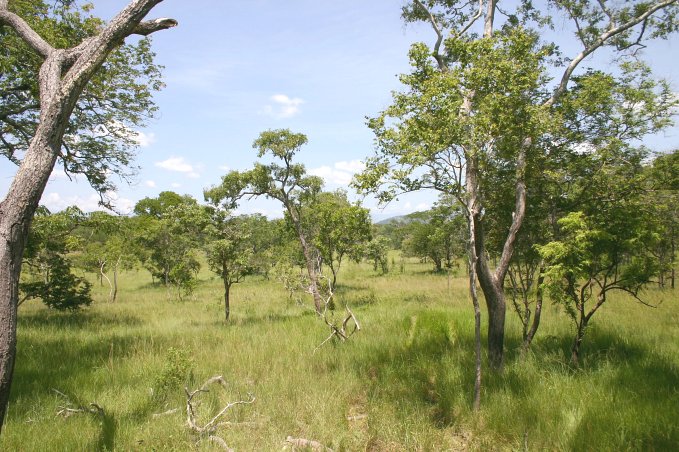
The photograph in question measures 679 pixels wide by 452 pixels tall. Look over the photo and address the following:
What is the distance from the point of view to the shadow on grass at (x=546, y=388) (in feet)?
15.3

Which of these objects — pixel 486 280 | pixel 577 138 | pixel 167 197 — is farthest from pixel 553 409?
pixel 167 197

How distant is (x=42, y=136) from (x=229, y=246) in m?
9.40

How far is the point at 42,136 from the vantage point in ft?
11.6

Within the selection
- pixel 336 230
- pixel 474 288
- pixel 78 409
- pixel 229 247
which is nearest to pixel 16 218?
pixel 78 409

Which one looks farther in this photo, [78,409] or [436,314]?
[436,314]

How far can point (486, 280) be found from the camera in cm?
684

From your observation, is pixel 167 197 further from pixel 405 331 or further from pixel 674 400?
pixel 674 400

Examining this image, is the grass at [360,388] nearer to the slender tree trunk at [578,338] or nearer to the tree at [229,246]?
the slender tree trunk at [578,338]

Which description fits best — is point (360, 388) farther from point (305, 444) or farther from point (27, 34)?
point (27, 34)

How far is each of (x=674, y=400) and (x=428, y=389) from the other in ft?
11.5

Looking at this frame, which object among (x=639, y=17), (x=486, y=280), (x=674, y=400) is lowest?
(x=674, y=400)

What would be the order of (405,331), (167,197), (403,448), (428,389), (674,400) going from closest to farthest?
(403,448), (674,400), (428,389), (405,331), (167,197)

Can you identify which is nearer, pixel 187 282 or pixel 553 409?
pixel 553 409

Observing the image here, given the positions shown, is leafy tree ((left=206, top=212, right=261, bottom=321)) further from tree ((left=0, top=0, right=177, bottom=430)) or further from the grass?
tree ((left=0, top=0, right=177, bottom=430))
